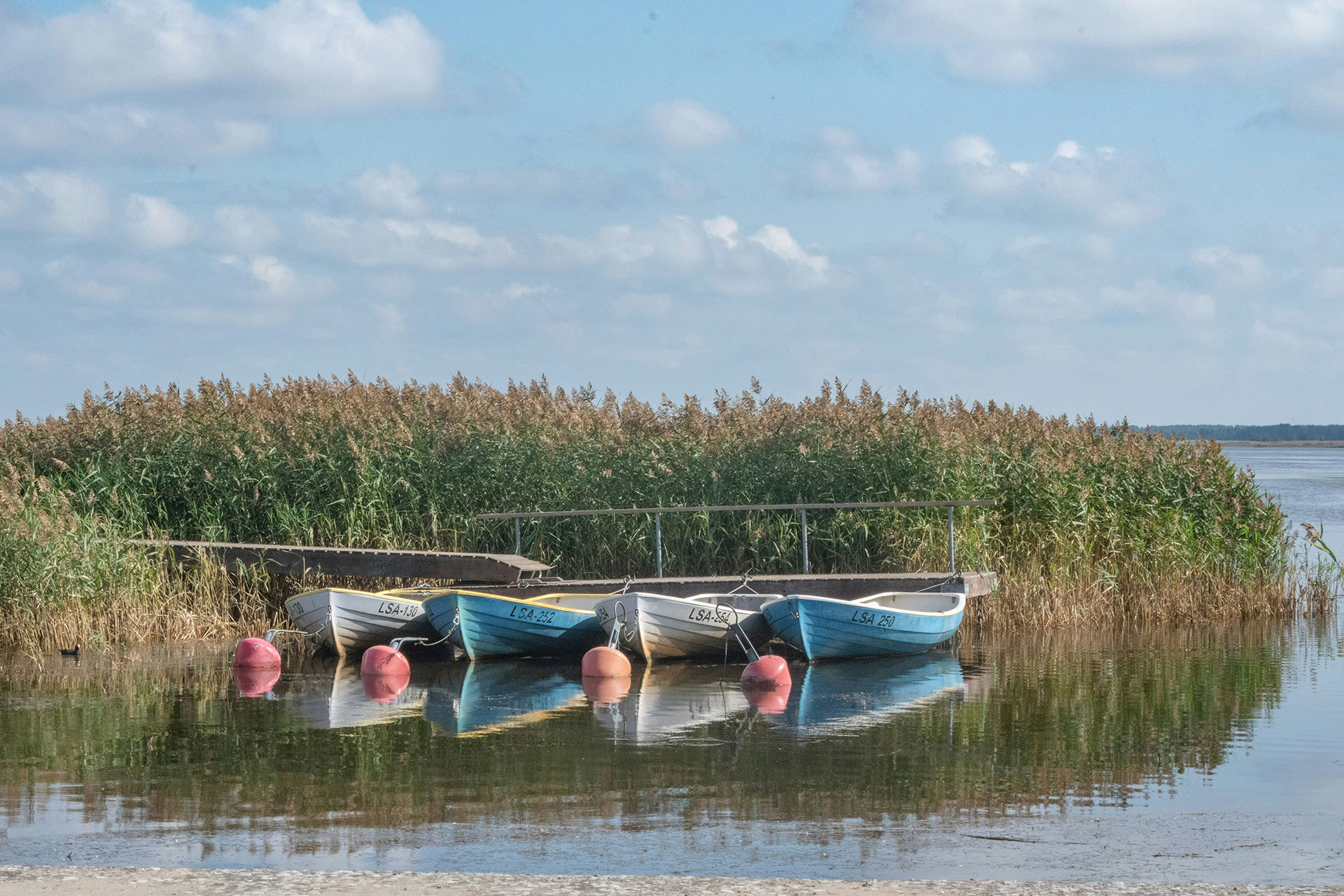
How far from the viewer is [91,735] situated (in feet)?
39.5

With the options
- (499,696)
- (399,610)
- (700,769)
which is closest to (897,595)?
(499,696)

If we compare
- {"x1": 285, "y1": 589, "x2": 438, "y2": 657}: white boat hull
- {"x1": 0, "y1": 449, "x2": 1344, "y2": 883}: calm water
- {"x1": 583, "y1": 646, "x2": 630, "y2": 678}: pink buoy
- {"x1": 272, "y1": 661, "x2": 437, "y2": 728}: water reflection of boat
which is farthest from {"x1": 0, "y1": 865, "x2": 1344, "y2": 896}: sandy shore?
{"x1": 285, "y1": 589, "x2": 438, "y2": 657}: white boat hull

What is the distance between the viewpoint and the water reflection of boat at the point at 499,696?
12.8m

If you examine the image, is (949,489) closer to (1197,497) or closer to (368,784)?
(1197,497)

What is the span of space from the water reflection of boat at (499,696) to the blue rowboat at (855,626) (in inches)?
99.3

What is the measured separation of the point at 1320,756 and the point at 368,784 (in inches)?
279

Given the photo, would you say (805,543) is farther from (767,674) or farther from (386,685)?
(386,685)

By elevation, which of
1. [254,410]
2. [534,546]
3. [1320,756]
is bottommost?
[1320,756]

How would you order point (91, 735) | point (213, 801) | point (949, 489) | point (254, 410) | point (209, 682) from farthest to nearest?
point (254, 410) → point (949, 489) → point (209, 682) → point (91, 735) → point (213, 801)

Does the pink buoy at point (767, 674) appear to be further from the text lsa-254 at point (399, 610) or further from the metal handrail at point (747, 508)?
the text lsa-254 at point (399, 610)

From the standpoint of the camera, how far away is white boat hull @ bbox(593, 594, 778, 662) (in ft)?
53.8

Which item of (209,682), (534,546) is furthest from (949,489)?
(209,682)

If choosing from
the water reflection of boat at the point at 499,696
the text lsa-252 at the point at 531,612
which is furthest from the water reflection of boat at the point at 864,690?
the text lsa-252 at the point at 531,612

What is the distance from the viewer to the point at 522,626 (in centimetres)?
1698
